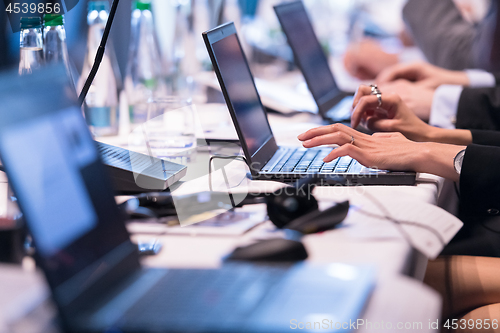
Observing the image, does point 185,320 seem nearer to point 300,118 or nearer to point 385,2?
point 300,118

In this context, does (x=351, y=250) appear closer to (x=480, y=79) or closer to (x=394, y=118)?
(x=394, y=118)

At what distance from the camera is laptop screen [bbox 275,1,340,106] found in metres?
1.26

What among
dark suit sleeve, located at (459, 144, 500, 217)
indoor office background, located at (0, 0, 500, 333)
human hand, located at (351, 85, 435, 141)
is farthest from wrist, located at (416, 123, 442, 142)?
dark suit sleeve, located at (459, 144, 500, 217)

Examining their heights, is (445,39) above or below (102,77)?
below

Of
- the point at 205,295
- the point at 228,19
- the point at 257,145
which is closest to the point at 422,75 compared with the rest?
the point at 228,19

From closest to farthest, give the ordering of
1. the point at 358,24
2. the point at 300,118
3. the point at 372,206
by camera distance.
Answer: the point at 372,206 < the point at 300,118 < the point at 358,24

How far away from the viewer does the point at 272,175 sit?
2.55ft

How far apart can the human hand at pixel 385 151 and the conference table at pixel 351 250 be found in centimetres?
3

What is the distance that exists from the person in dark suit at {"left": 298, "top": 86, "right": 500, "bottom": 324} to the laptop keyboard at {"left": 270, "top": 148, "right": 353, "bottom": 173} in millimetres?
25

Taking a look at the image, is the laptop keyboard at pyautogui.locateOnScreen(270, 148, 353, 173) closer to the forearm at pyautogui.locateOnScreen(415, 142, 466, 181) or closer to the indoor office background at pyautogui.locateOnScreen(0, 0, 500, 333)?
the indoor office background at pyautogui.locateOnScreen(0, 0, 500, 333)

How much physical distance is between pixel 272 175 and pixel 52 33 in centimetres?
53

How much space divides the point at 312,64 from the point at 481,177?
69cm

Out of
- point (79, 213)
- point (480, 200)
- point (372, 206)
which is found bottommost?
point (480, 200)

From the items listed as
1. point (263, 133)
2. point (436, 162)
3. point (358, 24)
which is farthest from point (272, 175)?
point (358, 24)
